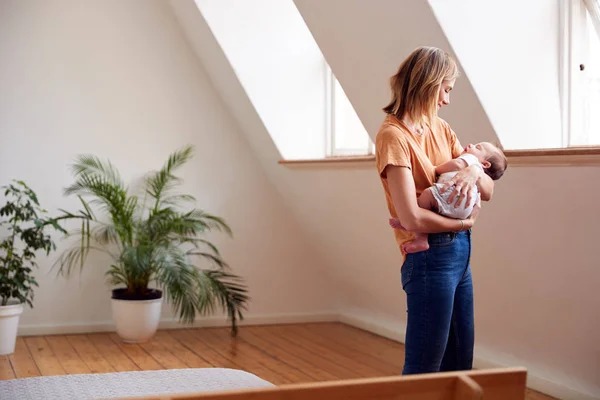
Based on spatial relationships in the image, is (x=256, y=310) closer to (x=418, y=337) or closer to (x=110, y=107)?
(x=110, y=107)

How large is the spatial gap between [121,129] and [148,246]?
0.94 m

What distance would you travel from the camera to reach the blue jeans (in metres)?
2.22

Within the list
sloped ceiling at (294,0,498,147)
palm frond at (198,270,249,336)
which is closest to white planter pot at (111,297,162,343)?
palm frond at (198,270,249,336)

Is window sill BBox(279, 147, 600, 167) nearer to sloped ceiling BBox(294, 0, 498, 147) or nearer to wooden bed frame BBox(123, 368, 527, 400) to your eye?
sloped ceiling BBox(294, 0, 498, 147)

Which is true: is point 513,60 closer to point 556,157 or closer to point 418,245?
point 556,157

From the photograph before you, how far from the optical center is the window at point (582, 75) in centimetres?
350

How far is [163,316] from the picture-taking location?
5707 mm

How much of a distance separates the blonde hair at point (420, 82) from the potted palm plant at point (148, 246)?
9.70 ft

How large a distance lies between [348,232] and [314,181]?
1.30 feet

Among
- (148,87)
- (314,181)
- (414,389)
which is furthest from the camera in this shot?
(148,87)

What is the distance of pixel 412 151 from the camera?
2.32 metres

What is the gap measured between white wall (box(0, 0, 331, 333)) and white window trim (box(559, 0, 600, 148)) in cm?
280

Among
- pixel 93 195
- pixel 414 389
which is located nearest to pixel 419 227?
pixel 414 389

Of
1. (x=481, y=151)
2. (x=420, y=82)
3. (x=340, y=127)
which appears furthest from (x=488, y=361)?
(x=420, y=82)
